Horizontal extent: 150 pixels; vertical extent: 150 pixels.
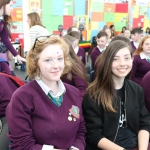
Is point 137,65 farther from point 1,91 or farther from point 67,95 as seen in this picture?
point 1,91

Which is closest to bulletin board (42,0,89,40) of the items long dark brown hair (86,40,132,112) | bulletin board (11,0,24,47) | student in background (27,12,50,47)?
bulletin board (11,0,24,47)

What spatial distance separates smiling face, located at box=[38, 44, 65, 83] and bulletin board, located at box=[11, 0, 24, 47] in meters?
3.77

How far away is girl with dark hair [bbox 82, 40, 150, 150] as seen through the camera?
1.30 m

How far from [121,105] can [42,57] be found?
602mm

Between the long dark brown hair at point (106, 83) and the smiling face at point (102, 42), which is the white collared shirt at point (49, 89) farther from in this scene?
the smiling face at point (102, 42)

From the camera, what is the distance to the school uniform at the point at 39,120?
102cm

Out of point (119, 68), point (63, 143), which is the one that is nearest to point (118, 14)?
point (119, 68)

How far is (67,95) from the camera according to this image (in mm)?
1199

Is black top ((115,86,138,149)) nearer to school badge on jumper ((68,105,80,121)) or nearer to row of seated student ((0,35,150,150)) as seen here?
row of seated student ((0,35,150,150))

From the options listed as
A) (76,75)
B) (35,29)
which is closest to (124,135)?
(76,75)

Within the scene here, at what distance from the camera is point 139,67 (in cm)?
243

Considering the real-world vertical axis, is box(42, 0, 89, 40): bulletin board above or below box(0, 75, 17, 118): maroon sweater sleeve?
above

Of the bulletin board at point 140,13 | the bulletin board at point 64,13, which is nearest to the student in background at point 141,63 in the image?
the bulletin board at point 64,13

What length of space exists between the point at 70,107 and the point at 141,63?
4.97 feet
